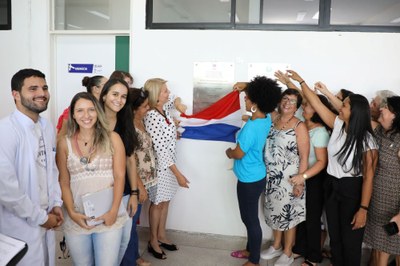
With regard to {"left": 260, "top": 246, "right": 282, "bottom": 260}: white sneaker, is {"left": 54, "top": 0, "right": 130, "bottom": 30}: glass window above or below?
above

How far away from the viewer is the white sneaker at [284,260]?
2.78m

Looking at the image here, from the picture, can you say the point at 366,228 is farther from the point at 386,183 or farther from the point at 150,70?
the point at 150,70

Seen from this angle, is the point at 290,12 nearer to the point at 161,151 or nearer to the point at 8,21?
the point at 161,151

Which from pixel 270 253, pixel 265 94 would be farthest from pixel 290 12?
pixel 270 253

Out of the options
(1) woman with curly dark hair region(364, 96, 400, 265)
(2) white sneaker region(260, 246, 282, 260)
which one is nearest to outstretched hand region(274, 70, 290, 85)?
(1) woman with curly dark hair region(364, 96, 400, 265)

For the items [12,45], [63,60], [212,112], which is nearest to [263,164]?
[212,112]

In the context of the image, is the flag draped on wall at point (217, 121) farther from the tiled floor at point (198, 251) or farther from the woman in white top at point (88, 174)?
the woman in white top at point (88, 174)

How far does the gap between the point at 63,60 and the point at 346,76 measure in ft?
9.82

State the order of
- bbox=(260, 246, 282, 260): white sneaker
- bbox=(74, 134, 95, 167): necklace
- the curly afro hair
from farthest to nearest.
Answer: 1. bbox=(260, 246, 282, 260): white sneaker
2. the curly afro hair
3. bbox=(74, 134, 95, 167): necklace

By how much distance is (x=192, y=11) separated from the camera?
10.3 feet

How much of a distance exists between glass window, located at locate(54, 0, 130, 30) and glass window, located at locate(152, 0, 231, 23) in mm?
447

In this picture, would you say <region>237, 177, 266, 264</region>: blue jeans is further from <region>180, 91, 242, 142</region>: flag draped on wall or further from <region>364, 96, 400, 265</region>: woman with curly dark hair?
<region>364, 96, 400, 265</region>: woman with curly dark hair

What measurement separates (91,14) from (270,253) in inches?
122

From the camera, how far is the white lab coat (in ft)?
5.08
